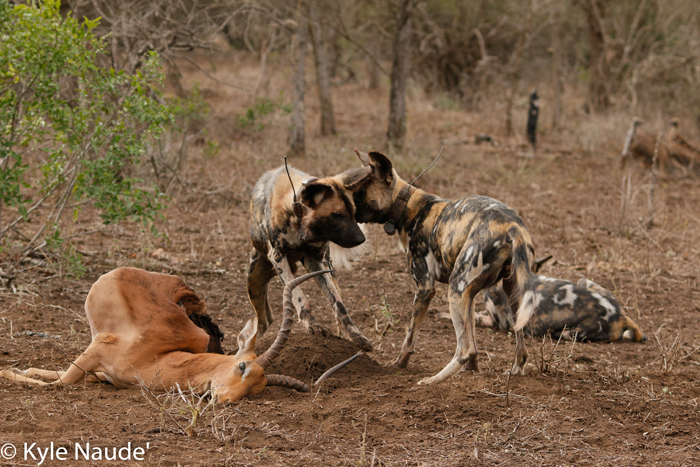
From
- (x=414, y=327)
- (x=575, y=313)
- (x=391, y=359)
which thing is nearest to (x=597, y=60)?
(x=575, y=313)

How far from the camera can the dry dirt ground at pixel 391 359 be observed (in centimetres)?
334

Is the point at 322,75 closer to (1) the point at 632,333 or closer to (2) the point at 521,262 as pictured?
(1) the point at 632,333

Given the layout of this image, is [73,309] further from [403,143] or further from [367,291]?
[403,143]

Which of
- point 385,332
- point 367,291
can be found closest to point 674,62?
point 367,291

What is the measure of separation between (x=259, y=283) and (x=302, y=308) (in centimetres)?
71

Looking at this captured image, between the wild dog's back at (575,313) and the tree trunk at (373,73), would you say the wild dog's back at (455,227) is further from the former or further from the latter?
the tree trunk at (373,73)

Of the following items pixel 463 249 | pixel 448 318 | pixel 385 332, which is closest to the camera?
pixel 463 249

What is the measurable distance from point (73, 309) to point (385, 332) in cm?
266

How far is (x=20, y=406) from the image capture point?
11.8 ft

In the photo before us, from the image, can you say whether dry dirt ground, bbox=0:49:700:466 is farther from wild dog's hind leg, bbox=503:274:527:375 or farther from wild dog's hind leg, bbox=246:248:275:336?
wild dog's hind leg, bbox=246:248:275:336

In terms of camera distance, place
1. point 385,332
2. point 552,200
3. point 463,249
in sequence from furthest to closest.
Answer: point 552,200, point 385,332, point 463,249

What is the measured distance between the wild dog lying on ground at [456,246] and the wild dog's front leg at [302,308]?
621mm

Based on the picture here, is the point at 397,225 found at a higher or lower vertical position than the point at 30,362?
higher

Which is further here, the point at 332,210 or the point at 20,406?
the point at 332,210
